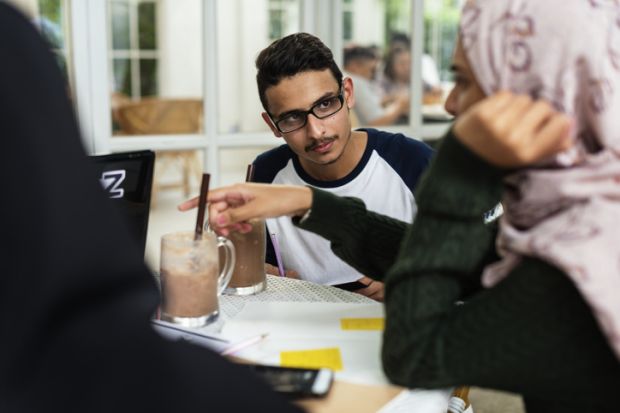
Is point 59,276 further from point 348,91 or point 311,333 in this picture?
point 348,91

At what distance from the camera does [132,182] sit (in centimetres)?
120

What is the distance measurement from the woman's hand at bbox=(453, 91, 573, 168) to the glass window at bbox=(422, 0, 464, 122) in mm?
2182

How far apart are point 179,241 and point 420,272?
497 mm

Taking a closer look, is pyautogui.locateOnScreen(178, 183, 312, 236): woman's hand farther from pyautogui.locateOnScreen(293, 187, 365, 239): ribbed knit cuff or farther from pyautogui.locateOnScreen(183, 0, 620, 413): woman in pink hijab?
pyautogui.locateOnScreen(183, 0, 620, 413): woman in pink hijab

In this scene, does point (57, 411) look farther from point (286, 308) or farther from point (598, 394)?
point (286, 308)

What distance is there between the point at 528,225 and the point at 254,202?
0.56 metres

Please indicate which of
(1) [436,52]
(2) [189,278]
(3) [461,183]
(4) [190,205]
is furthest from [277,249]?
(1) [436,52]

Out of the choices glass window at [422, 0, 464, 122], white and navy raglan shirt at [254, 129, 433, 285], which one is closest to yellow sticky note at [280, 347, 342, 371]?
white and navy raglan shirt at [254, 129, 433, 285]

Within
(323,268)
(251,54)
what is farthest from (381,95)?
(323,268)

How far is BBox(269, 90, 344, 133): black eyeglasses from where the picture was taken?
1.80 meters

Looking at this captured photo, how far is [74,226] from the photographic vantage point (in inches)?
A: 14.1

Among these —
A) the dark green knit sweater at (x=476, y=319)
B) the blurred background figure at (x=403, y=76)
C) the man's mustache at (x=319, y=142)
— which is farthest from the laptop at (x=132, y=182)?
the blurred background figure at (x=403, y=76)

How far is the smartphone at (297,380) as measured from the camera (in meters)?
0.91

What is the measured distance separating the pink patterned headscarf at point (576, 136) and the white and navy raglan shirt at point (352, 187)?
972 mm
